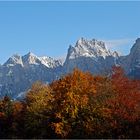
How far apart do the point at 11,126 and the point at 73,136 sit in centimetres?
2871

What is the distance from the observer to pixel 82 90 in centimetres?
8594

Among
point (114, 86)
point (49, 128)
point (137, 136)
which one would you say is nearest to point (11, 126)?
point (49, 128)

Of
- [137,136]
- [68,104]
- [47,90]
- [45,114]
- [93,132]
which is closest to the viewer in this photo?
[137,136]

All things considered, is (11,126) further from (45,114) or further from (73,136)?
(73,136)

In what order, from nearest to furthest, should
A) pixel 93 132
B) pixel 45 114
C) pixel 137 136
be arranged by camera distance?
pixel 137 136, pixel 93 132, pixel 45 114

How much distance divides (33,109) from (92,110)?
17.3 m

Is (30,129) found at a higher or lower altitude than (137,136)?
higher

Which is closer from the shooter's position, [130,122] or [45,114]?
[130,122]

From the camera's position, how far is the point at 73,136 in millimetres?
80688

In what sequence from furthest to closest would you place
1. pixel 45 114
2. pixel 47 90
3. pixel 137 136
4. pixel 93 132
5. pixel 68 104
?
pixel 47 90, pixel 45 114, pixel 68 104, pixel 93 132, pixel 137 136

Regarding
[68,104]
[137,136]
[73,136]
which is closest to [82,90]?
[68,104]

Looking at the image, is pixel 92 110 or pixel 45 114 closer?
pixel 92 110

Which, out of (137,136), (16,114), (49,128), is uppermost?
(16,114)

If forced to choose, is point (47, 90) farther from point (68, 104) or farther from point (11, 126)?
point (68, 104)
